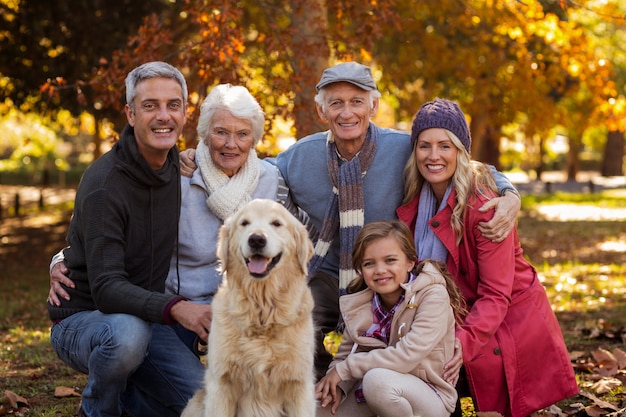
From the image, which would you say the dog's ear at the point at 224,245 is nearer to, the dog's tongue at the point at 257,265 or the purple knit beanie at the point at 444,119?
the dog's tongue at the point at 257,265

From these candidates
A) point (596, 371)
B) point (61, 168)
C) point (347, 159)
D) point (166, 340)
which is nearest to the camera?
point (166, 340)

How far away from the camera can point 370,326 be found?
4156 mm

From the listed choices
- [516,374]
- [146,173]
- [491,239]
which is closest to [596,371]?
[516,374]

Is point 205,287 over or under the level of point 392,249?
under

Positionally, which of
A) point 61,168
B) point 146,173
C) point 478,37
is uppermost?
point 478,37

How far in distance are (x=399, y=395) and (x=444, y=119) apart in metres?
1.61

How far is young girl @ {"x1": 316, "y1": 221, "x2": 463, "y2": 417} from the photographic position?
385 centimetres

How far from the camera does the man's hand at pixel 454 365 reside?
4.04 metres

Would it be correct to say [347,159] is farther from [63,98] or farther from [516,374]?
[63,98]

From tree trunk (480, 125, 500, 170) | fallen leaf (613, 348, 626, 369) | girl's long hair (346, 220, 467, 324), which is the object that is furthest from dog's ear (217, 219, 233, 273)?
tree trunk (480, 125, 500, 170)

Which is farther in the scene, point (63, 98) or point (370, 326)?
point (63, 98)

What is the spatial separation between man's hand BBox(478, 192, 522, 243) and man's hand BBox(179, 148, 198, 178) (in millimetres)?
1761

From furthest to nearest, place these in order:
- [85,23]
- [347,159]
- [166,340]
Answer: [85,23] < [347,159] < [166,340]

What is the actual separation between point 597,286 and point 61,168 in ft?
86.2
